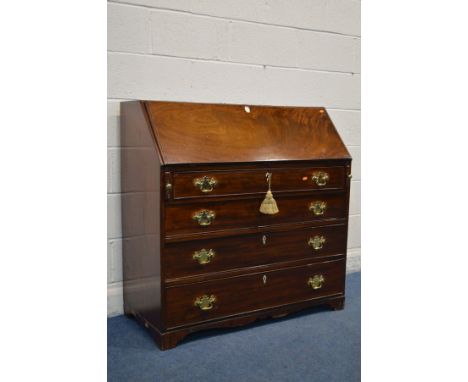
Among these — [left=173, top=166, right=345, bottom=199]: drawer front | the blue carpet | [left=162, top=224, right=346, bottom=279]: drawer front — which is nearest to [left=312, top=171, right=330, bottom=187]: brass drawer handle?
[left=173, top=166, right=345, bottom=199]: drawer front

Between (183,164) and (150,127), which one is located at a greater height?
(150,127)

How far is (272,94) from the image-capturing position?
344 cm

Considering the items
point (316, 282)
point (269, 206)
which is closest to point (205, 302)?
point (269, 206)

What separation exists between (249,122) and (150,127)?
1.94ft

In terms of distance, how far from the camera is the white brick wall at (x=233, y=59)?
2891mm

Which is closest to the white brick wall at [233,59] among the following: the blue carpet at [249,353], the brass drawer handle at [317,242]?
the blue carpet at [249,353]

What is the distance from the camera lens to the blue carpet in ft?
7.59

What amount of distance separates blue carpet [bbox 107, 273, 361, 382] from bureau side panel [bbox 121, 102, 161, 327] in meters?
0.17

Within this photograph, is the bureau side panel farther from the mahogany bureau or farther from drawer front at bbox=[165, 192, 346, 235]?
drawer front at bbox=[165, 192, 346, 235]

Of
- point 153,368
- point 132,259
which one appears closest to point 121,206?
point 132,259

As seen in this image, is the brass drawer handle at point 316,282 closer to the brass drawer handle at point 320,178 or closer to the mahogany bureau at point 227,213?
the mahogany bureau at point 227,213

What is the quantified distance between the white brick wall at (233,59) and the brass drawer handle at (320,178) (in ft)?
2.46
